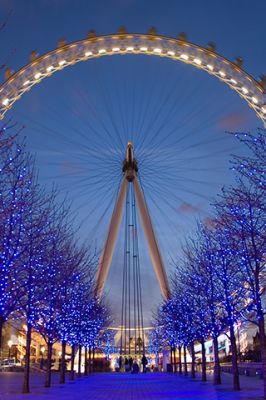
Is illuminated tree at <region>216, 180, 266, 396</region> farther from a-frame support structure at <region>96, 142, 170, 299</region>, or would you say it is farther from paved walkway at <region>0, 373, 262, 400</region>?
a-frame support structure at <region>96, 142, 170, 299</region>

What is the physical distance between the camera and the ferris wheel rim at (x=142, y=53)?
922 inches

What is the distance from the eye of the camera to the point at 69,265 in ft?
83.4

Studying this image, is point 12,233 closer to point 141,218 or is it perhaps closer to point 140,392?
point 140,392

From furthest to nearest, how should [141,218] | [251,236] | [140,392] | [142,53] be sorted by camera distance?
[141,218]
[142,53]
[140,392]
[251,236]

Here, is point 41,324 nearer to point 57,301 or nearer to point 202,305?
point 57,301

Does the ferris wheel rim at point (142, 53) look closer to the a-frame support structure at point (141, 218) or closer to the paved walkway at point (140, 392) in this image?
the paved walkway at point (140, 392)

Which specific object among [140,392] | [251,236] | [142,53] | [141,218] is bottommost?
[140,392]

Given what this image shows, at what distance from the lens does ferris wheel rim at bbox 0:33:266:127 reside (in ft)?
76.8

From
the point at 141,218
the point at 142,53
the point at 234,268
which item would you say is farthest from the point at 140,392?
the point at 141,218

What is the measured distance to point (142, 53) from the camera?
26.2 m

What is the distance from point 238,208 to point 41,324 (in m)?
11.6

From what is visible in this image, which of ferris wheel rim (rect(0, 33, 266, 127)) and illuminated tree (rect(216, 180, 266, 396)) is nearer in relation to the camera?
illuminated tree (rect(216, 180, 266, 396))

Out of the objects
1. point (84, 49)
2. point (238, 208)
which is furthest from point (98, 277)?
point (238, 208)

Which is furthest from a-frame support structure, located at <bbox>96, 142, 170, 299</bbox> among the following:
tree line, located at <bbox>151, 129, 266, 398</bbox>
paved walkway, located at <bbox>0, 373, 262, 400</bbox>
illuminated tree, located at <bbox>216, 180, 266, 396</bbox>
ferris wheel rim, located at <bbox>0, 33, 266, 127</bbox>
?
illuminated tree, located at <bbox>216, 180, 266, 396</bbox>
